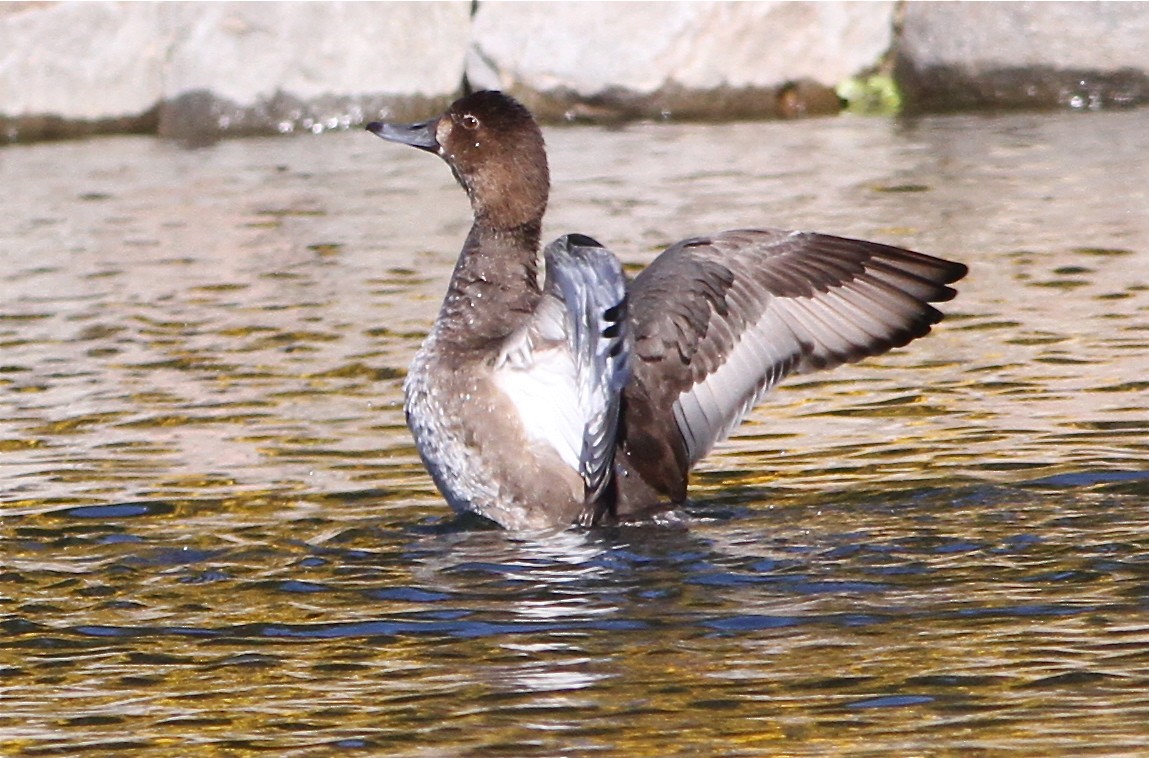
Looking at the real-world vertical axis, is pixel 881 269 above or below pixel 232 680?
above

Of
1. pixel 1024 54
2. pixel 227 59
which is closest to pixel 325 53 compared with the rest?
pixel 227 59

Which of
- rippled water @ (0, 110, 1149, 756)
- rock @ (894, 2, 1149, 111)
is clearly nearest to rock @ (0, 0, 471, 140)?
rock @ (894, 2, 1149, 111)

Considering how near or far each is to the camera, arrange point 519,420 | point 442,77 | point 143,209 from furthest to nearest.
→ point 442,77
point 143,209
point 519,420

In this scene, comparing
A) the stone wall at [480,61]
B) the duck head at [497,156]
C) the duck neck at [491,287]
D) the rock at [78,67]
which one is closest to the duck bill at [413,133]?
the duck head at [497,156]

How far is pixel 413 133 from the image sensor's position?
6.19 meters

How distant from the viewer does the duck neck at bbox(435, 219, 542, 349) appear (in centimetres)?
567

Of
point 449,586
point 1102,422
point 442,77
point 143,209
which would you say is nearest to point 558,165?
point 442,77

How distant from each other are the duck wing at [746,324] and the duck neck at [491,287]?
413mm

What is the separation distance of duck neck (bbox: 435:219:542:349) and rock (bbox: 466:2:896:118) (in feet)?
24.1

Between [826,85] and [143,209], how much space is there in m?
4.82

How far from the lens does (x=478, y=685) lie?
13.5 ft

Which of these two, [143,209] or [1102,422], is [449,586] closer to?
[1102,422]

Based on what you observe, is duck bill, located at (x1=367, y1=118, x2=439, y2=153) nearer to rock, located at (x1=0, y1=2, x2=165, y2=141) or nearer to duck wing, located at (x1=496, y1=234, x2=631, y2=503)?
duck wing, located at (x1=496, y1=234, x2=631, y2=503)

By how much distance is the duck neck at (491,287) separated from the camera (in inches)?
223
